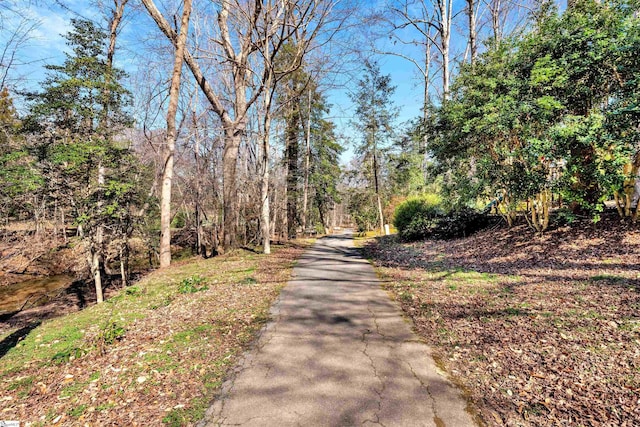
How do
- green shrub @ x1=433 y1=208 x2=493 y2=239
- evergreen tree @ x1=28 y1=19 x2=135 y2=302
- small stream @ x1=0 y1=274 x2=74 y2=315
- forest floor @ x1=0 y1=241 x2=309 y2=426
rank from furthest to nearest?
green shrub @ x1=433 y1=208 x2=493 y2=239 → small stream @ x1=0 y1=274 x2=74 y2=315 → evergreen tree @ x1=28 y1=19 x2=135 y2=302 → forest floor @ x1=0 y1=241 x2=309 y2=426

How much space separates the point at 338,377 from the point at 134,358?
2.41 meters

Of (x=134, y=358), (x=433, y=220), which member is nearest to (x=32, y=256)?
(x=134, y=358)

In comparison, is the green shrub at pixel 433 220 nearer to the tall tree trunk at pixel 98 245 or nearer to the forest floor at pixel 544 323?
the forest floor at pixel 544 323

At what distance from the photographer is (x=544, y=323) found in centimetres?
360

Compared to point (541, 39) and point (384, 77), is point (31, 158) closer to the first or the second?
point (541, 39)

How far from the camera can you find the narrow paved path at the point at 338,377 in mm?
2377

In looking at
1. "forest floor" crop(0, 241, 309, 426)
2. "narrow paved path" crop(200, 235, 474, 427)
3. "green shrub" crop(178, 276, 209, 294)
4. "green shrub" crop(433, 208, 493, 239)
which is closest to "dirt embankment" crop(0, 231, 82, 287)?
"green shrub" crop(178, 276, 209, 294)

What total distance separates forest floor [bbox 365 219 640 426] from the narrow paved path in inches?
12.7

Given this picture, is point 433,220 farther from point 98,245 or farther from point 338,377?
point 98,245

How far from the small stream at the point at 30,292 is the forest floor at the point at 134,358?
596cm

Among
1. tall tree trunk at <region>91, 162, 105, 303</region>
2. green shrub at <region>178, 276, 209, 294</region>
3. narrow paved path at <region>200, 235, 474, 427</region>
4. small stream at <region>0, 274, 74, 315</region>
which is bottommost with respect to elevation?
small stream at <region>0, 274, 74, 315</region>

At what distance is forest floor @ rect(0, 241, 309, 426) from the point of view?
2.54 m

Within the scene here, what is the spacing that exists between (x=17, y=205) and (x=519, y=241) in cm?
1450

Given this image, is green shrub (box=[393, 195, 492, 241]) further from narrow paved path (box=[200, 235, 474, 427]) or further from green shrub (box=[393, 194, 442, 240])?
narrow paved path (box=[200, 235, 474, 427])
